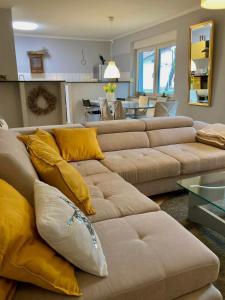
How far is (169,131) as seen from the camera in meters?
3.23

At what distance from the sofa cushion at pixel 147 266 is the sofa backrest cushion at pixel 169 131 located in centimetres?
184

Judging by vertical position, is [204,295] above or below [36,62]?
below

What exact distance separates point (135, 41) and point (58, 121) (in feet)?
12.2

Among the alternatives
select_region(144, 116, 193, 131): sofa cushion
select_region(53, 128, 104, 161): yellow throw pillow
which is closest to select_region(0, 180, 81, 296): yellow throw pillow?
select_region(53, 128, 104, 161): yellow throw pillow

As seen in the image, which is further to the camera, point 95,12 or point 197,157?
point 95,12

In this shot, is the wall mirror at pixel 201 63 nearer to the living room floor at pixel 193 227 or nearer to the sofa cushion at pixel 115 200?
the living room floor at pixel 193 227

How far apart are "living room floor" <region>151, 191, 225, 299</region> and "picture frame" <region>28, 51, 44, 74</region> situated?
6226 mm

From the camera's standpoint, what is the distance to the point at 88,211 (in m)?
1.48

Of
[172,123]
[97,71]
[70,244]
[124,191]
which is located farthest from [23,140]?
Answer: [97,71]

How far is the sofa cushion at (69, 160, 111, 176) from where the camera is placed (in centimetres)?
225

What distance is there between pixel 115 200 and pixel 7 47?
4220 mm

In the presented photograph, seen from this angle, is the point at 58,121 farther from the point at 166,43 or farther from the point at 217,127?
the point at 166,43

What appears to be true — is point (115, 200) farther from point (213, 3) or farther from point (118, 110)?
point (118, 110)

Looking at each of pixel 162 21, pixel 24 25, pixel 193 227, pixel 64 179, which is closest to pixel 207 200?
pixel 193 227
